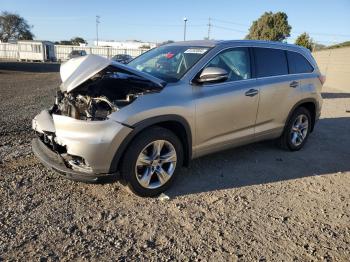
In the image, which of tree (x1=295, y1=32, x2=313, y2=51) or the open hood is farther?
tree (x1=295, y1=32, x2=313, y2=51)

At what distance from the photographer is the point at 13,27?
273 feet

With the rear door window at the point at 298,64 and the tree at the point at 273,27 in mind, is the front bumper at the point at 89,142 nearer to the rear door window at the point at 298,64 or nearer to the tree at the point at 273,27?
the rear door window at the point at 298,64

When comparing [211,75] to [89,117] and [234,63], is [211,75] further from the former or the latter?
[89,117]

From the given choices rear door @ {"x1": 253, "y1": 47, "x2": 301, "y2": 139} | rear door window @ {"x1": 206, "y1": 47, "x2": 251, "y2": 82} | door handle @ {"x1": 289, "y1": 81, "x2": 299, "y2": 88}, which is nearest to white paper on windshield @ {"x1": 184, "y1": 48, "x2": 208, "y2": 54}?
rear door window @ {"x1": 206, "y1": 47, "x2": 251, "y2": 82}

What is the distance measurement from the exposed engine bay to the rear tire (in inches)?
117

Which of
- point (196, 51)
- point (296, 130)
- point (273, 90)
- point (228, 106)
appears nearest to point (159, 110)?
point (228, 106)

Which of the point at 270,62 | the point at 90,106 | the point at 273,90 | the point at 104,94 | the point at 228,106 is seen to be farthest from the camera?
the point at 270,62

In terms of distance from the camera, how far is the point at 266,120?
548 centimetres

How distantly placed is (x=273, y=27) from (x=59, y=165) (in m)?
57.8

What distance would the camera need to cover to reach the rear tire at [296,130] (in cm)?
612

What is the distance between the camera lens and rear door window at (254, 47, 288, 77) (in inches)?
211

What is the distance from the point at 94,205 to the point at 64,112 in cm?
110

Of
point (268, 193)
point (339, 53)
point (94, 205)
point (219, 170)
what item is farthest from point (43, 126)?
point (339, 53)

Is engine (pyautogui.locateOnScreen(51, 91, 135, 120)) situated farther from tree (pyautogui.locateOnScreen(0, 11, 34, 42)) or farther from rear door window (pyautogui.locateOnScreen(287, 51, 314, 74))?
tree (pyautogui.locateOnScreen(0, 11, 34, 42))
